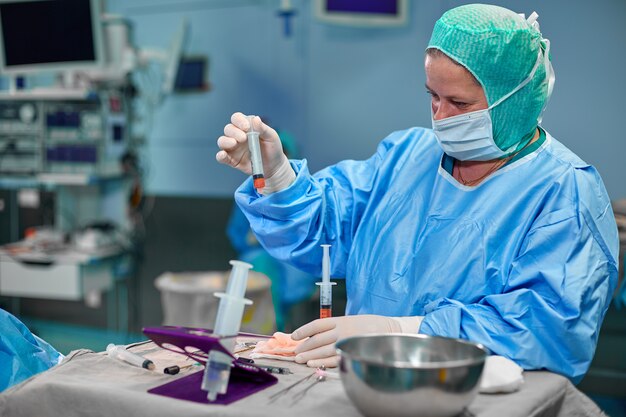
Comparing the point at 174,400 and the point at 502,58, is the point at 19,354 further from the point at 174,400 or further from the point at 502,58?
the point at 502,58

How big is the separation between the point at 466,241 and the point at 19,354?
0.94m

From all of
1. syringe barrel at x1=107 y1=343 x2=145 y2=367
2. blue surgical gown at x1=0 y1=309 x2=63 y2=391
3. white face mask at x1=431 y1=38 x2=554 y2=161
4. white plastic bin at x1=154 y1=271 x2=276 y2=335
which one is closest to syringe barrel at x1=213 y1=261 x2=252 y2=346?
syringe barrel at x1=107 y1=343 x2=145 y2=367

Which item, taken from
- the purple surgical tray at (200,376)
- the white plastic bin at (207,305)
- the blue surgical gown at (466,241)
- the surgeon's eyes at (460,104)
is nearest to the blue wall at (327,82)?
the white plastic bin at (207,305)

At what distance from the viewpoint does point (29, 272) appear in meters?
4.07

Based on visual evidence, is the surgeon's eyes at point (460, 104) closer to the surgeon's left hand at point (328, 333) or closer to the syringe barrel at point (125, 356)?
the surgeon's left hand at point (328, 333)

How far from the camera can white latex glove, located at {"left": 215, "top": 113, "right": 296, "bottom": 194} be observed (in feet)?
5.32

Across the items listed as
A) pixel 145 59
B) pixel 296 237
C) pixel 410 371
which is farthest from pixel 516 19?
pixel 145 59

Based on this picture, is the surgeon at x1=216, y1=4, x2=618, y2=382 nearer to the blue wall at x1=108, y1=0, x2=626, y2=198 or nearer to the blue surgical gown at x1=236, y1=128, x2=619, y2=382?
the blue surgical gown at x1=236, y1=128, x2=619, y2=382

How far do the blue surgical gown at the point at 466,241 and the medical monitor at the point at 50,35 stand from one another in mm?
2614

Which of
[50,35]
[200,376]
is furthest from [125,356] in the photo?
[50,35]

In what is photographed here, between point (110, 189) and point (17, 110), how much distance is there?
0.69 m

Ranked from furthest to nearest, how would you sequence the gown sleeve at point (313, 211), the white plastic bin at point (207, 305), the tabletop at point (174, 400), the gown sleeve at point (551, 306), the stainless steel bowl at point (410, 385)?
the white plastic bin at point (207, 305)
the gown sleeve at point (313, 211)
the gown sleeve at point (551, 306)
the tabletop at point (174, 400)
the stainless steel bowl at point (410, 385)

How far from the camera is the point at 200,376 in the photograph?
1334mm

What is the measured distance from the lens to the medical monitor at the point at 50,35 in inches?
162
